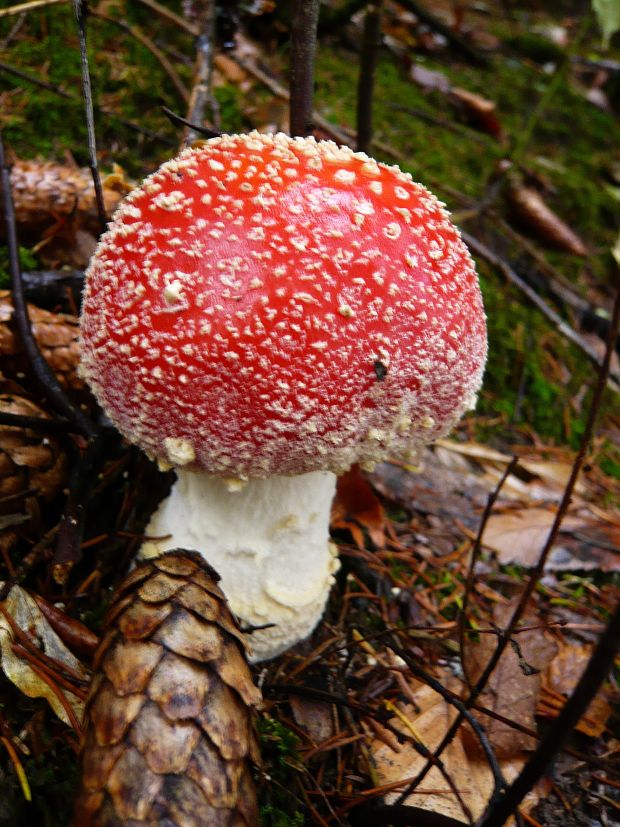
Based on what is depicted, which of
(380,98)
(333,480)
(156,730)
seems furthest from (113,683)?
(380,98)

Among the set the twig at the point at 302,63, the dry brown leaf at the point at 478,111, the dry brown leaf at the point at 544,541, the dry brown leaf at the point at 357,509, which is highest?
the twig at the point at 302,63

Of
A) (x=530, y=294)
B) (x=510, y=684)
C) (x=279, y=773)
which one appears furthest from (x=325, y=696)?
(x=530, y=294)

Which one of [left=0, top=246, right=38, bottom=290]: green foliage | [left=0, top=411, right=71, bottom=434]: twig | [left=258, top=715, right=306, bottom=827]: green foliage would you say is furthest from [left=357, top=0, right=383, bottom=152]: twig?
[left=258, top=715, right=306, bottom=827]: green foliage

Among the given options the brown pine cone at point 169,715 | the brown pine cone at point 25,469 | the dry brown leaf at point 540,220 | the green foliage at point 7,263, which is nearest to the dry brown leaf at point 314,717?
the brown pine cone at point 169,715

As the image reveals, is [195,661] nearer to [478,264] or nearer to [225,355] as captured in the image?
[225,355]

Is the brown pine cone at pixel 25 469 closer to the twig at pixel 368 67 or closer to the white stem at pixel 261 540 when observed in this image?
the white stem at pixel 261 540
